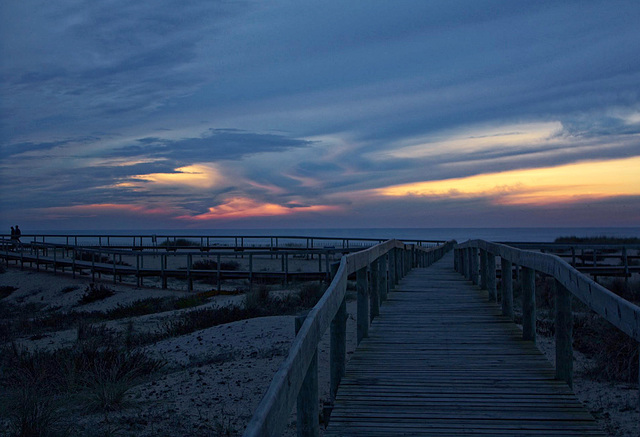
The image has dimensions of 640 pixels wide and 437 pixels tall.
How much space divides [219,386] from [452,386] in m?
3.34

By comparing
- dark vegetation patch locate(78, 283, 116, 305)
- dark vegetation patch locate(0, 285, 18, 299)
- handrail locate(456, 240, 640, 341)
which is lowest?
dark vegetation patch locate(0, 285, 18, 299)

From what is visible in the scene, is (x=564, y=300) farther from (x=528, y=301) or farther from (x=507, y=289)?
(x=507, y=289)

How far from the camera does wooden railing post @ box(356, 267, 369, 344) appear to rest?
21.3 feet

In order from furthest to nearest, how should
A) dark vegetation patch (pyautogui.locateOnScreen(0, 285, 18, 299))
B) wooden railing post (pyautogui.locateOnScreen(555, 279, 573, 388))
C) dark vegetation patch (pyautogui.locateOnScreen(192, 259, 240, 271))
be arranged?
dark vegetation patch (pyautogui.locateOnScreen(192, 259, 240, 271))
dark vegetation patch (pyautogui.locateOnScreen(0, 285, 18, 299))
wooden railing post (pyautogui.locateOnScreen(555, 279, 573, 388))

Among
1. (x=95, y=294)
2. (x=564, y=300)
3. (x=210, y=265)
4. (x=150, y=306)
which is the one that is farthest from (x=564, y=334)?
(x=210, y=265)

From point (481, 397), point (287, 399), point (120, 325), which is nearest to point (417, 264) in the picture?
point (120, 325)

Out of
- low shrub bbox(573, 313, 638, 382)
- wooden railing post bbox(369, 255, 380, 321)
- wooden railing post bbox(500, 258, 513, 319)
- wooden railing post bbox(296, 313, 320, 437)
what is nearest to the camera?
wooden railing post bbox(296, 313, 320, 437)

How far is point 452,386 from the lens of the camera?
16.2ft

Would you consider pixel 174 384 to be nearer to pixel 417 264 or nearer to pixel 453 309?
pixel 453 309

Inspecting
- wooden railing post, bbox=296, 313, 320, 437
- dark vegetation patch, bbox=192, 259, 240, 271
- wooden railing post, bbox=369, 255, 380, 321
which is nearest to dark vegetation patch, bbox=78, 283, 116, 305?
dark vegetation patch, bbox=192, 259, 240, 271

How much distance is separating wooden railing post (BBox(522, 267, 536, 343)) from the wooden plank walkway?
137 mm

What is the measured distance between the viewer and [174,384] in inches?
289

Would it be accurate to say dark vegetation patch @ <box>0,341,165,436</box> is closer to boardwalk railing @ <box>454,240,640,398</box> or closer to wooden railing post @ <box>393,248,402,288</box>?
boardwalk railing @ <box>454,240,640,398</box>

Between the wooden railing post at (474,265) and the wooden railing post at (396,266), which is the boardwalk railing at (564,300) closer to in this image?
the wooden railing post at (396,266)
